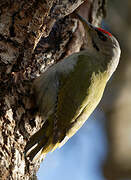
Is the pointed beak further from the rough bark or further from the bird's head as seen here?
the rough bark

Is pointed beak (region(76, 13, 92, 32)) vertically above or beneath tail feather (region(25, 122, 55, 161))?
above

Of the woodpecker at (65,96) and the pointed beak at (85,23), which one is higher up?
the pointed beak at (85,23)

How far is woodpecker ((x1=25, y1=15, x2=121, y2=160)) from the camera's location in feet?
11.3

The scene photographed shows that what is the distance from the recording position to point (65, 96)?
368cm

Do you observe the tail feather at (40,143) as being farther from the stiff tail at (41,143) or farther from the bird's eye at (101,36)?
the bird's eye at (101,36)

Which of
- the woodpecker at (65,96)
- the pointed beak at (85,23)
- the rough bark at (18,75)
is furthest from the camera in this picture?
the pointed beak at (85,23)

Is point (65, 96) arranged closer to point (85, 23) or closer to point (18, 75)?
point (18, 75)

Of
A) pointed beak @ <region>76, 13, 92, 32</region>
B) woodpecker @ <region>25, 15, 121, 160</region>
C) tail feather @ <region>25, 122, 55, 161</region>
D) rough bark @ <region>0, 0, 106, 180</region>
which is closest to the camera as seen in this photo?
rough bark @ <region>0, 0, 106, 180</region>

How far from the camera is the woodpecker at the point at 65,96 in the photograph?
344 centimetres

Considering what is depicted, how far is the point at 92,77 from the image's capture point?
3.84 metres

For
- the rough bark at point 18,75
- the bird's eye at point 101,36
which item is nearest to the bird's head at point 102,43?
the bird's eye at point 101,36

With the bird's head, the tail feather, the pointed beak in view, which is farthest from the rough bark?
the bird's head

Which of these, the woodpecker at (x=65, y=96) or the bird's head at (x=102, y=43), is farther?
the bird's head at (x=102, y=43)

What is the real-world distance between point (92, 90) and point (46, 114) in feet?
1.92
